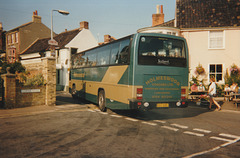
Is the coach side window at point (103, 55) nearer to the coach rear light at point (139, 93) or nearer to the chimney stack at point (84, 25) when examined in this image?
the coach rear light at point (139, 93)

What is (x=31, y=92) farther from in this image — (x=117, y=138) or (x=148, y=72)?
(x=117, y=138)

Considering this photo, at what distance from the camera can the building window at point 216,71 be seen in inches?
745

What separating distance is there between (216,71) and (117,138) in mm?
15871

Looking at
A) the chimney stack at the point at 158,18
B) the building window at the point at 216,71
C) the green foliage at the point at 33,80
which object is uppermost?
the chimney stack at the point at 158,18

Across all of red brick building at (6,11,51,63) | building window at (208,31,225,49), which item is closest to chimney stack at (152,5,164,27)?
building window at (208,31,225,49)

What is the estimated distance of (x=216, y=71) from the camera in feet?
62.8

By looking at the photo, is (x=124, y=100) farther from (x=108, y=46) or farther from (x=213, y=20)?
(x=213, y=20)

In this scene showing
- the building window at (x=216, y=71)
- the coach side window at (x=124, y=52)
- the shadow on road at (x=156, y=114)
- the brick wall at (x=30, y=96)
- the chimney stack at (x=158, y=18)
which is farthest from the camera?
the chimney stack at (x=158, y=18)

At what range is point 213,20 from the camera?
19562 millimetres

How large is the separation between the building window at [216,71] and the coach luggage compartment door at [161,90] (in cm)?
1150

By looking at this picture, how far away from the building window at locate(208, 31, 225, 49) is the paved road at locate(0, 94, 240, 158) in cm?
1222

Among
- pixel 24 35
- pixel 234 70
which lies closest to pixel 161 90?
pixel 234 70

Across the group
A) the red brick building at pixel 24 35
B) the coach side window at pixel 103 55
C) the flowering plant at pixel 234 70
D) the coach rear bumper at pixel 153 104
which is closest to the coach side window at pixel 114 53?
the coach side window at pixel 103 55

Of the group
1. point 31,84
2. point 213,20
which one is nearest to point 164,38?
point 31,84
